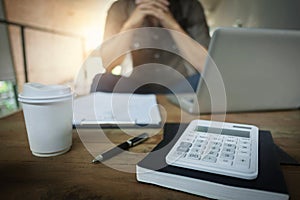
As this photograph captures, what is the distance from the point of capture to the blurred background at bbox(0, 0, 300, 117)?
1175 millimetres

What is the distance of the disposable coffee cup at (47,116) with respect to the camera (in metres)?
0.35

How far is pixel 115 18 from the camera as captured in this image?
121cm

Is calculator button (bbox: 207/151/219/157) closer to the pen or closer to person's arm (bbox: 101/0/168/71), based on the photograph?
the pen

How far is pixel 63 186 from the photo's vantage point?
297 mm

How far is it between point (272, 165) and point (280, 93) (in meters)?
0.48

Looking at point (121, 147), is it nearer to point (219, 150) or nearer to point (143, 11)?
point (219, 150)

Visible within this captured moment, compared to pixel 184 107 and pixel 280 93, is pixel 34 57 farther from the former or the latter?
pixel 280 93

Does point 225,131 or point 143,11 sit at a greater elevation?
point 143,11

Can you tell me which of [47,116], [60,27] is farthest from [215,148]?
[60,27]

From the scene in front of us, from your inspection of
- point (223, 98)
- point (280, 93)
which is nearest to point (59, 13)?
point (223, 98)

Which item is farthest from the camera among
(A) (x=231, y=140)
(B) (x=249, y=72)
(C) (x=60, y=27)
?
(C) (x=60, y=27)

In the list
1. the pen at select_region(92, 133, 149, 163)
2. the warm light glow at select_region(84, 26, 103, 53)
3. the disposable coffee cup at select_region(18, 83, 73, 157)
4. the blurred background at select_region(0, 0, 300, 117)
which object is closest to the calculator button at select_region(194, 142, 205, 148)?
the pen at select_region(92, 133, 149, 163)

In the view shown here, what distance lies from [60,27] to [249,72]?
1.57 metres

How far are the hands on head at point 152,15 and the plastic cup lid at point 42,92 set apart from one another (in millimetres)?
928
